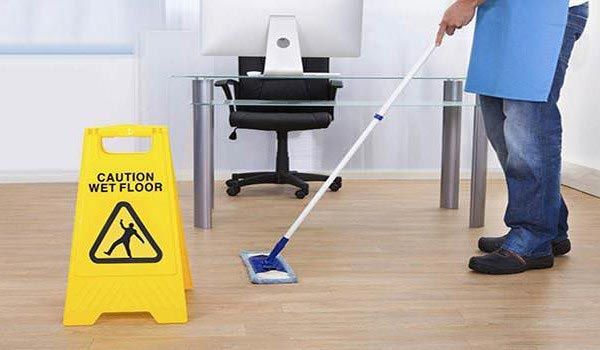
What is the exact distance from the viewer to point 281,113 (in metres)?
4.50

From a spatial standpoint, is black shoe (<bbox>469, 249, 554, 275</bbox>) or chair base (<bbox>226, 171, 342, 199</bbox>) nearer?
black shoe (<bbox>469, 249, 554, 275</bbox>)

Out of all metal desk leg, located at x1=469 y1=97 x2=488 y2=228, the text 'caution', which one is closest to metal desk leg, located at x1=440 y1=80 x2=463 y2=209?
metal desk leg, located at x1=469 y1=97 x2=488 y2=228

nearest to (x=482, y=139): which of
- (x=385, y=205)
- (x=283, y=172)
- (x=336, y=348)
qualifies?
(x=385, y=205)

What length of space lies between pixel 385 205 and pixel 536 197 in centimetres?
142

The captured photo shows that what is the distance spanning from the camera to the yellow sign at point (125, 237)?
2406 mm

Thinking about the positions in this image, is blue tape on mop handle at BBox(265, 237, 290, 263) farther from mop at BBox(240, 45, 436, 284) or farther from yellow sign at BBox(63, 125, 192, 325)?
yellow sign at BBox(63, 125, 192, 325)

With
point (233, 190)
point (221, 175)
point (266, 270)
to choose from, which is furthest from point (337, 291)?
point (221, 175)

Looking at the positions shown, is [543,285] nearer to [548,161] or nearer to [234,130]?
[548,161]

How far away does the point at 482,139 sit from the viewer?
12.2 ft

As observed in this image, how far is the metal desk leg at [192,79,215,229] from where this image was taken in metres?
3.55

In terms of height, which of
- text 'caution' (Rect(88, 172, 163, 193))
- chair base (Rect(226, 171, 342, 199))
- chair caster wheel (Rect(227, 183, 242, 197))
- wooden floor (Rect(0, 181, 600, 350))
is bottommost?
wooden floor (Rect(0, 181, 600, 350))

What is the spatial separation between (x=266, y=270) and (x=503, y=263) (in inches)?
29.0

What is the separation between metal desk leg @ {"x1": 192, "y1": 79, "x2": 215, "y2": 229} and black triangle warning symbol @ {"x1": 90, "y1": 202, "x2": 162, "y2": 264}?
3.85 ft

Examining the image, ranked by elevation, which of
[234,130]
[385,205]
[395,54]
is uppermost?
[395,54]
